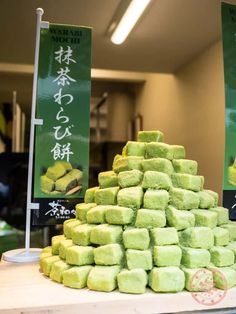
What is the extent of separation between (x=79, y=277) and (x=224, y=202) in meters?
0.83

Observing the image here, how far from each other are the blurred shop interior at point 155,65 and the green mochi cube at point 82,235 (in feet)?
5.37

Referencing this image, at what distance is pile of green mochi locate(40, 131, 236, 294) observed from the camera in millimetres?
1233

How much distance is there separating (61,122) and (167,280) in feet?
3.04

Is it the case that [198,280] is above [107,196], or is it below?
below

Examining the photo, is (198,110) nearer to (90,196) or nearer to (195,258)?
(90,196)

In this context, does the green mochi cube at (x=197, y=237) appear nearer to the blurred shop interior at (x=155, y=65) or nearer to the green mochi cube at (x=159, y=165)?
the green mochi cube at (x=159, y=165)

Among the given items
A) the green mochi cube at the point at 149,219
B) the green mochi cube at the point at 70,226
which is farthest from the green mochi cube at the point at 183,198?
the green mochi cube at the point at 70,226

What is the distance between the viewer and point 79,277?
1.25 metres

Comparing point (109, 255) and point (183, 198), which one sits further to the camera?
point (183, 198)

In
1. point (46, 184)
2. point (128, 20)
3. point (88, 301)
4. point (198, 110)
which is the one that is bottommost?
point (88, 301)

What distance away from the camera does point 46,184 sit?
1.70 m

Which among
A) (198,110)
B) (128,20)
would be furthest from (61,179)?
(198,110)

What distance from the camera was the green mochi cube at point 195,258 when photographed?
127 cm

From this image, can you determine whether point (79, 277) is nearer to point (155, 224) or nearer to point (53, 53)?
point (155, 224)
